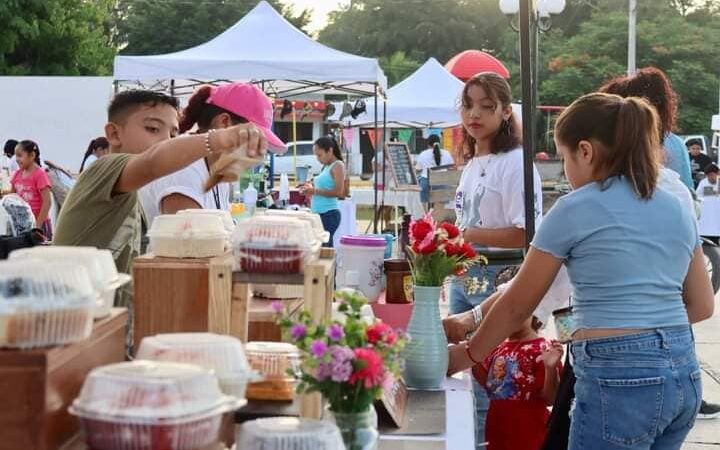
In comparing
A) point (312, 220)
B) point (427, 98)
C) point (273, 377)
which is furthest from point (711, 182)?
point (273, 377)

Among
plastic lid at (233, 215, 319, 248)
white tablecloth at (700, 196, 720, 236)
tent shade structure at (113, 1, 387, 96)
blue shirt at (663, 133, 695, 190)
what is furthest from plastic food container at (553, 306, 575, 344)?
white tablecloth at (700, 196, 720, 236)

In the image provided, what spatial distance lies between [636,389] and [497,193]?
1552 mm

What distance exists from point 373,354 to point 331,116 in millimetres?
18576

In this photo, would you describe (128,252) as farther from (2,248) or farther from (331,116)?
(331,116)

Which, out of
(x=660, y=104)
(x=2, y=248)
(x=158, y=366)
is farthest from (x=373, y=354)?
(x=2, y=248)

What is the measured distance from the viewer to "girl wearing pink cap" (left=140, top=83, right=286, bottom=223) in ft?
10.2

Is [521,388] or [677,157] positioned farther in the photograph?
[677,157]

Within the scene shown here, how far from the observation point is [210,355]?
1581 millimetres

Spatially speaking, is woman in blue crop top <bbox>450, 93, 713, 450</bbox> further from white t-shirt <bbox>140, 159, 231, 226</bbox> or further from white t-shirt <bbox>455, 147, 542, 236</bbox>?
white t-shirt <bbox>455, 147, 542, 236</bbox>

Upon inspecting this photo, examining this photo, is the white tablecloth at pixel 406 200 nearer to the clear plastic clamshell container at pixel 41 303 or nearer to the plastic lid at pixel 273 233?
the plastic lid at pixel 273 233

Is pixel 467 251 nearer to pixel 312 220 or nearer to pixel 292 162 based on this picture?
pixel 312 220

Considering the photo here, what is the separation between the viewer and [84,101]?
15836 millimetres

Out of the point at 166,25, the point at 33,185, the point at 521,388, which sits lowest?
the point at 521,388

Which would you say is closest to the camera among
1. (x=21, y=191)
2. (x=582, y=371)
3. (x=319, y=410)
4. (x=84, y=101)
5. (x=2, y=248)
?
(x=319, y=410)
